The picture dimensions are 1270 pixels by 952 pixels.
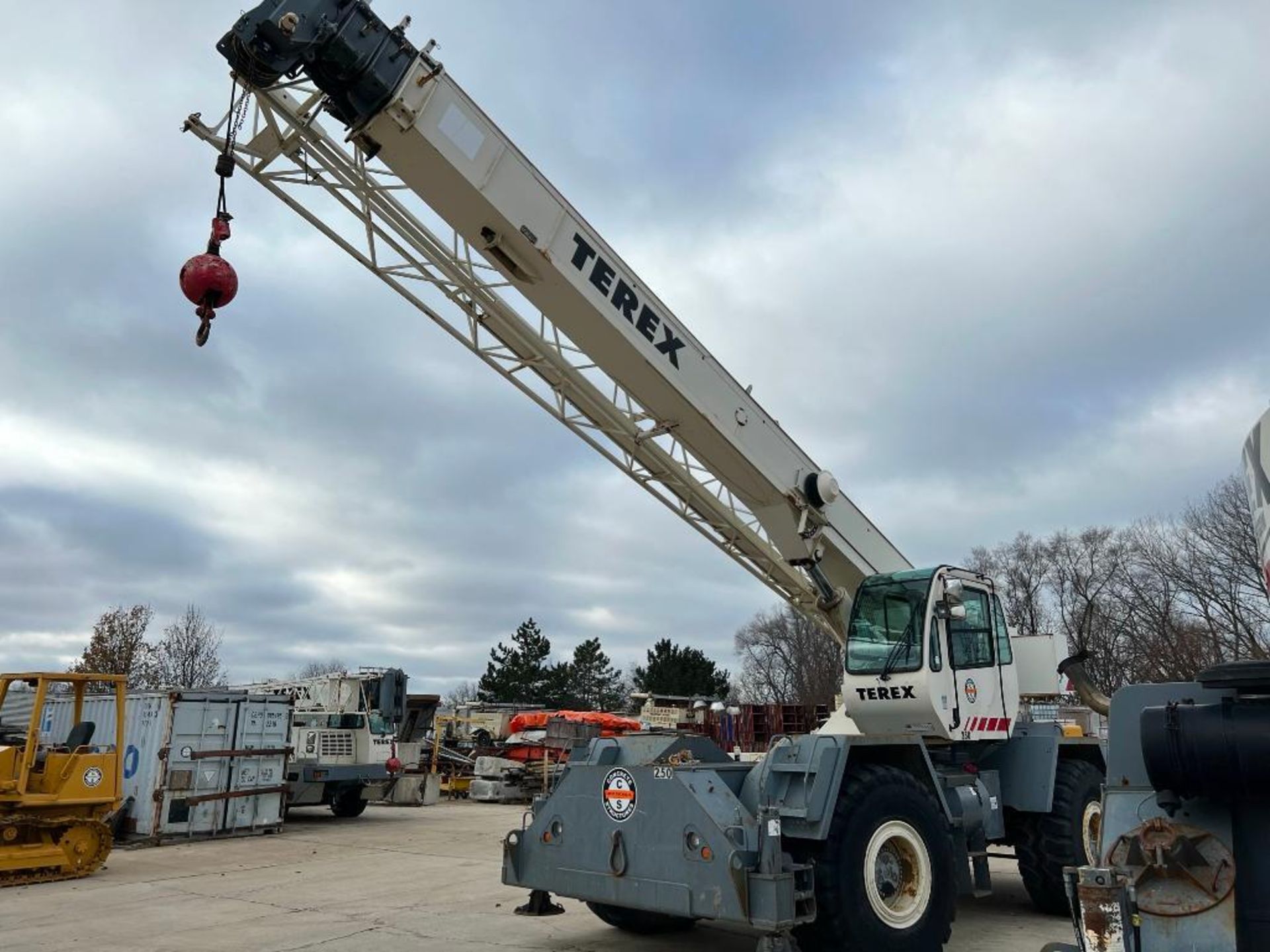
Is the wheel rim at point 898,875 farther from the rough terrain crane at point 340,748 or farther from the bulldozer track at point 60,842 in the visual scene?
the rough terrain crane at point 340,748

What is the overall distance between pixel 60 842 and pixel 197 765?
3.44m

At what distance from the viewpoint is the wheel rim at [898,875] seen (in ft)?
18.9

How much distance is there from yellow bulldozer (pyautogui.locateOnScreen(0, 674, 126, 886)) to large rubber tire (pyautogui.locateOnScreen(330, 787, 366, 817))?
6.57 meters

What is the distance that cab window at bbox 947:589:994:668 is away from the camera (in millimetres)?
7879

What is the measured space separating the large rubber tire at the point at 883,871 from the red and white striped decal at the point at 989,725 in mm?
1549

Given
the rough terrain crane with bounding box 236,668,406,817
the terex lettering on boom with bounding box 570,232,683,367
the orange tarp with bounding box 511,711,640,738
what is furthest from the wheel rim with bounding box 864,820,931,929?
the orange tarp with bounding box 511,711,640,738

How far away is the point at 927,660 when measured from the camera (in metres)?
7.52

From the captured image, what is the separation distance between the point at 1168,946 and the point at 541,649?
2307 inches

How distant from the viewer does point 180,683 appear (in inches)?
1619

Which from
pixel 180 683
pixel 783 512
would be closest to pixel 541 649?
pixel 180 683

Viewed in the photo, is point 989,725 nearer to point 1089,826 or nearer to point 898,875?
point 1089,826

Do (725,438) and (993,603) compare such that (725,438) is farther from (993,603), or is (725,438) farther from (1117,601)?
(1117,601)

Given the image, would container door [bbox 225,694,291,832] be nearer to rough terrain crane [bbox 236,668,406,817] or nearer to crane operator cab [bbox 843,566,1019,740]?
rough terrain crane [bbox 236,668,406,817]

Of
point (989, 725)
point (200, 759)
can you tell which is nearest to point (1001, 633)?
point (989, 725)
